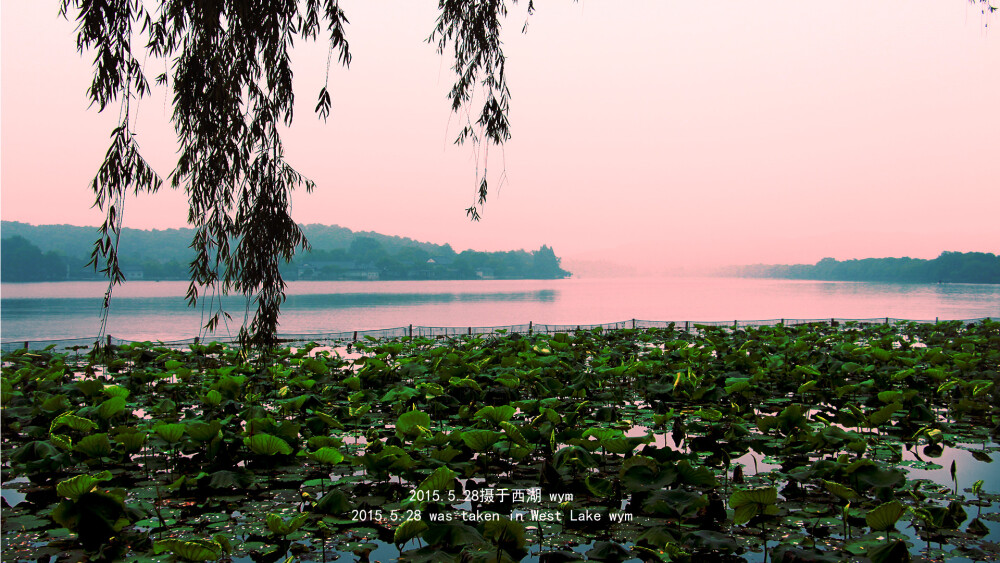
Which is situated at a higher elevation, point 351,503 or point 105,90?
point 105,90

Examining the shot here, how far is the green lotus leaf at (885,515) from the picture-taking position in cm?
285

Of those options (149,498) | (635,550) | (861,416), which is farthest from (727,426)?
(149,498)

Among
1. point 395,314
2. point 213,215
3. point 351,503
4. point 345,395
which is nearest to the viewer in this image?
point 351,503

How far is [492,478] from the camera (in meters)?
4.36

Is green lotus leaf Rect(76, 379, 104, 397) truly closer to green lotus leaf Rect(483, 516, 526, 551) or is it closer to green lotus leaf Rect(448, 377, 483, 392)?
green lotus leaf Rect(448, 377, 483, 392)

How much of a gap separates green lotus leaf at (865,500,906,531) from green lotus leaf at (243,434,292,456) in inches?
144

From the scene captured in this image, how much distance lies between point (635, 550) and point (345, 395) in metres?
5.00

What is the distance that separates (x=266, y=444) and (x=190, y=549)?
5.32 feet

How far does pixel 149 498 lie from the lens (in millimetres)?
3895

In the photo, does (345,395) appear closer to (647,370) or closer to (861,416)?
(647,370)

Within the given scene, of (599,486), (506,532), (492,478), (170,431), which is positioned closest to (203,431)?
(170,431)

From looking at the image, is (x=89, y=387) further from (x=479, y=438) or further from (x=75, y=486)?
(x=479, y=438)

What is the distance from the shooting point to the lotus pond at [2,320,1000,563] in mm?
3055

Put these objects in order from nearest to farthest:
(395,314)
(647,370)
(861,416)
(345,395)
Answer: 1. (861,416)
2. (345,395)
3. (647,370)
4. (395,314)
